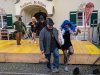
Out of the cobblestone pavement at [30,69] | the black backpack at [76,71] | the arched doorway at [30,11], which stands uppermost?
the arched doorway at [30,11]

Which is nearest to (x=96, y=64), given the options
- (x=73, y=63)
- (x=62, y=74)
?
(x=73, y=63)

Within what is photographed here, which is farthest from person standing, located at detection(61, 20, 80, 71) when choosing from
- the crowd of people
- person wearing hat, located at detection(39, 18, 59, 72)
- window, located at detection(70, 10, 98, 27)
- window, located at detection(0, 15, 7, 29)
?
window, located at detection(0, 15, 7, 29)

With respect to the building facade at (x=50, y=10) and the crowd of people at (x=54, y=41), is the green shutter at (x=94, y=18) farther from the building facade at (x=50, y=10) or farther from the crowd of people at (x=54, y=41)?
the crowd of people at (x=54, y=41)

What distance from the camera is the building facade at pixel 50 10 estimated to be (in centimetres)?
2453

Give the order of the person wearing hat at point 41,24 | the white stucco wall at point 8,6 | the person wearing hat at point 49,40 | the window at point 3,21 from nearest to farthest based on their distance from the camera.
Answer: the person wearing hat at point 49,40 → the person wearing hat at point 41,24 → the white stucco wall at point 8,6 → the window at point 3,21

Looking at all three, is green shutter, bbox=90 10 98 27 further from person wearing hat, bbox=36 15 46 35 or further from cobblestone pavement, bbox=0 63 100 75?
cobblestone pavement, bbox=0 63 100 75

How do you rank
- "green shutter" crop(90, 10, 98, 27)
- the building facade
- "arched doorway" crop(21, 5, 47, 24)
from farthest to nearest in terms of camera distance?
1. "arched doorway" crop(21, 5, 47, 24)
2. "green shutter" crop(90, 10, 98, 27)
3. the building facade

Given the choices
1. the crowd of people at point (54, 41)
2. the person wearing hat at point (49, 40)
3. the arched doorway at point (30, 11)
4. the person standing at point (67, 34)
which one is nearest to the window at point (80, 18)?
the arched doorway at point (30, 11)

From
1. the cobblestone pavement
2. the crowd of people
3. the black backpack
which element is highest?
the crowd of people

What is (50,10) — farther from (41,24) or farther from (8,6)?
(41,24)

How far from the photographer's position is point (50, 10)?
957 inches

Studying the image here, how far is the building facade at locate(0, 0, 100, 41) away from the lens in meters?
24.5

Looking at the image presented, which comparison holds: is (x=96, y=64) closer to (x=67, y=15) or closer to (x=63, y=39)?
(x=63, y=39)

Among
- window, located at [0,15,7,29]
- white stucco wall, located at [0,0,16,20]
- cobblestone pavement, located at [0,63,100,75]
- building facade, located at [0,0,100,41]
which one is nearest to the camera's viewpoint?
cobblestone pavement, located at [0,63,100,75]
